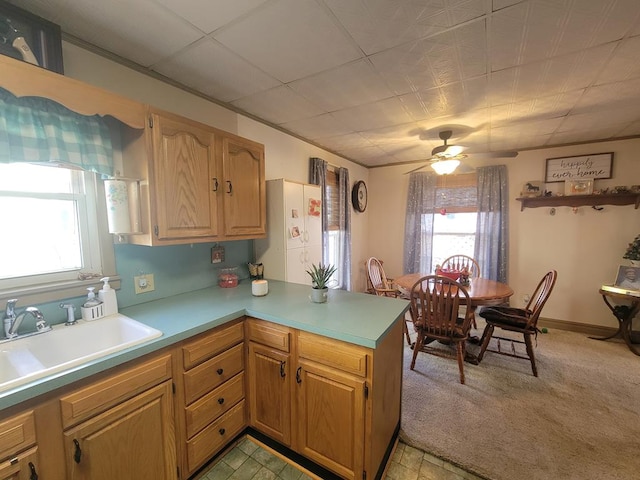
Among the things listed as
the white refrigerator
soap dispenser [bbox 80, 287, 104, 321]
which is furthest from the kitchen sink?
the white refrigerator

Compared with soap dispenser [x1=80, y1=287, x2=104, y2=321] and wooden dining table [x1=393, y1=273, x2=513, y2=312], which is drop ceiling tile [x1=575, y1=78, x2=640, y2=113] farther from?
soap dispenser [x1=80, y1=287, x2=104, y2=321]

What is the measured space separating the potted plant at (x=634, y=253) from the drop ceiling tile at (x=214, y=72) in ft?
13.7

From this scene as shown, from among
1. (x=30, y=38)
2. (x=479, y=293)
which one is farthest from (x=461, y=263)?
(x=30, y=38)

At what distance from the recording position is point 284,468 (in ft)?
5.21

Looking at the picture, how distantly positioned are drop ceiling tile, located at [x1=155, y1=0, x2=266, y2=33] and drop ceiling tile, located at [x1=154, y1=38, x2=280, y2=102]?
155mm

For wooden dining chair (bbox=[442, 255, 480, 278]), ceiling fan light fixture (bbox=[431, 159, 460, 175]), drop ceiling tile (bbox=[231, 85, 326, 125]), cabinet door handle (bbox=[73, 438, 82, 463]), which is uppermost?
drop ceiling tile (bbox=[231, 85, 326, 125])

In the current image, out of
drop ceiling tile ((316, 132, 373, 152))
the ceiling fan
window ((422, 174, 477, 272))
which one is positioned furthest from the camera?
window ((422, 174, 477, 272))

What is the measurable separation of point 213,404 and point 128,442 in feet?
1.41

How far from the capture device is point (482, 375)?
8.18 feet

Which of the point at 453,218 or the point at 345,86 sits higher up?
the point at 345,86

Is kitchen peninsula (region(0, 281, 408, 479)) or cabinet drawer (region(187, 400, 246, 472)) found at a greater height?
kitchen peninsula (region(0, 281, 408, 479))

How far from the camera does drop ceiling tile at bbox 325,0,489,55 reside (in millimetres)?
1234

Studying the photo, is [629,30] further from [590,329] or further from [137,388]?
[590,329]

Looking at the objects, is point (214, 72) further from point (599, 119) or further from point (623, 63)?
point (599, 119)
